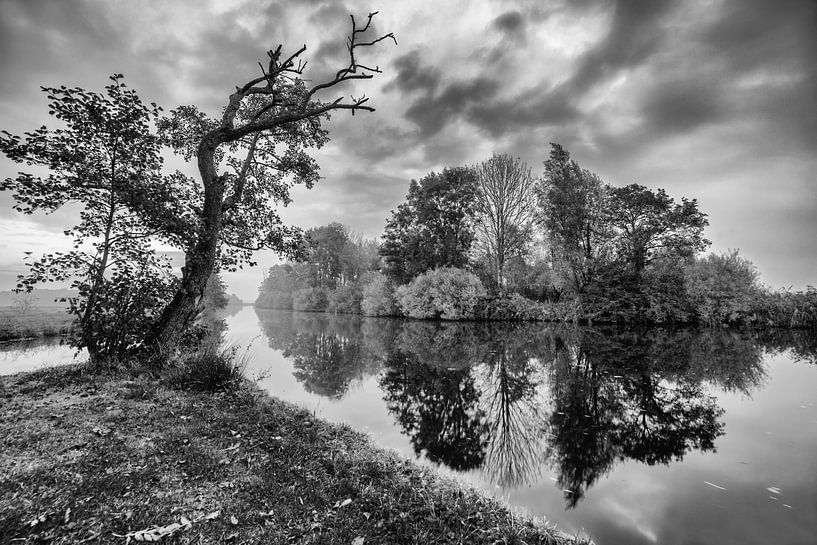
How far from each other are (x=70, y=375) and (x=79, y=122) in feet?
17.6

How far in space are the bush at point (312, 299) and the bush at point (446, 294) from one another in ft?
92.0

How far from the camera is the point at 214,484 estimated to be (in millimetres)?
3324

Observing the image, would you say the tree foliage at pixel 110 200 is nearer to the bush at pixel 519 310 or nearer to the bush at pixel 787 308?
the bush at pixel 519 310

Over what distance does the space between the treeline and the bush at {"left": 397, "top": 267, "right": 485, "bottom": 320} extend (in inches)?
3.9

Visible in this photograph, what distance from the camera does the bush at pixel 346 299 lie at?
46.8 meters

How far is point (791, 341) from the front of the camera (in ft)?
54.6

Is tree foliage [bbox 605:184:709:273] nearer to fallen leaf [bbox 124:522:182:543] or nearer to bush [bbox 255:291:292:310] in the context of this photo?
fallen leaf [bbox 124:522:182:543]

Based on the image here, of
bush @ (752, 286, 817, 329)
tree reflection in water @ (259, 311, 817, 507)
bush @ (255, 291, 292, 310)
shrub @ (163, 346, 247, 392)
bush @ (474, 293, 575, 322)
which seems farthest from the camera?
bush @ (255, 291, 292, 310)

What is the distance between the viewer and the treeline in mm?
24531

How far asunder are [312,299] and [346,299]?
37.4 feet

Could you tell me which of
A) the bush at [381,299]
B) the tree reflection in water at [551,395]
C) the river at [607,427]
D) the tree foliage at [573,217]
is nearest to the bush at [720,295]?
the tree foliage at [573,217]

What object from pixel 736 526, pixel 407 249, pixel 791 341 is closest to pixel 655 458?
pixel 736 526

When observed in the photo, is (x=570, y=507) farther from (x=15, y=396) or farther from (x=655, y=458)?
(x=15, y=396)

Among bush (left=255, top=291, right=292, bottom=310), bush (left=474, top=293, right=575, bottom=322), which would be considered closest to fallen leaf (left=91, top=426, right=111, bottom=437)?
bush (left=474, top=293, right=575, bottom=322)
